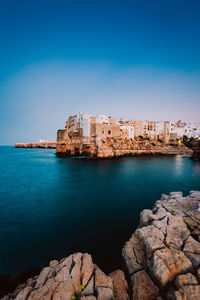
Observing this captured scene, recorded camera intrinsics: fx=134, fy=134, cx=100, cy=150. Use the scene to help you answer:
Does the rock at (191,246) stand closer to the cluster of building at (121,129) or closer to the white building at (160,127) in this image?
the cluster of building at (121,129)

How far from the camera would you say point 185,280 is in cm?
266

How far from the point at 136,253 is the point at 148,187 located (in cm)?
991

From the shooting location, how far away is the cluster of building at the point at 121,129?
31.7m

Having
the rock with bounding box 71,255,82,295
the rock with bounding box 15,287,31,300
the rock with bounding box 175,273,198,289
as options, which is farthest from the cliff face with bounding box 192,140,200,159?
the rock with bounding box 15,287,31,300

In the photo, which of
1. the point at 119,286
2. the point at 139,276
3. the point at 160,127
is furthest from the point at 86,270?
the point at 160,127

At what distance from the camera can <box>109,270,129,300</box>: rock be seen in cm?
293

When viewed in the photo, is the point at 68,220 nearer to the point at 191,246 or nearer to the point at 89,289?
the point at 89,289

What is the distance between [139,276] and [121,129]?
136ft

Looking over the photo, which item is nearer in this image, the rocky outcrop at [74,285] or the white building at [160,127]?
the rocky outcrop at [74,285]

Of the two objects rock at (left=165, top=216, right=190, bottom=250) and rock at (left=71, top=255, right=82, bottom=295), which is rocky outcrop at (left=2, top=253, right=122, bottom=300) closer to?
rock at (left=71, top=255, right=82, bottom=295)

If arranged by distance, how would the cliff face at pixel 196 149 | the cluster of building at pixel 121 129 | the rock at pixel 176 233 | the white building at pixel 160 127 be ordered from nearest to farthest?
the rock at pixel 176 233 < the cluster of building at pixel 121 129 < the cliff face at pixel 196 149 < the white building at pixel 160 127

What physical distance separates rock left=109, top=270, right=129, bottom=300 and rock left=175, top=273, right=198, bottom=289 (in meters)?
1.15

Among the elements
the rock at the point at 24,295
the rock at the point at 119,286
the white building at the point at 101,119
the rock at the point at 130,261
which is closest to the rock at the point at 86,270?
the rock at the point at 119,286

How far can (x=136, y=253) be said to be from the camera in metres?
3.78
